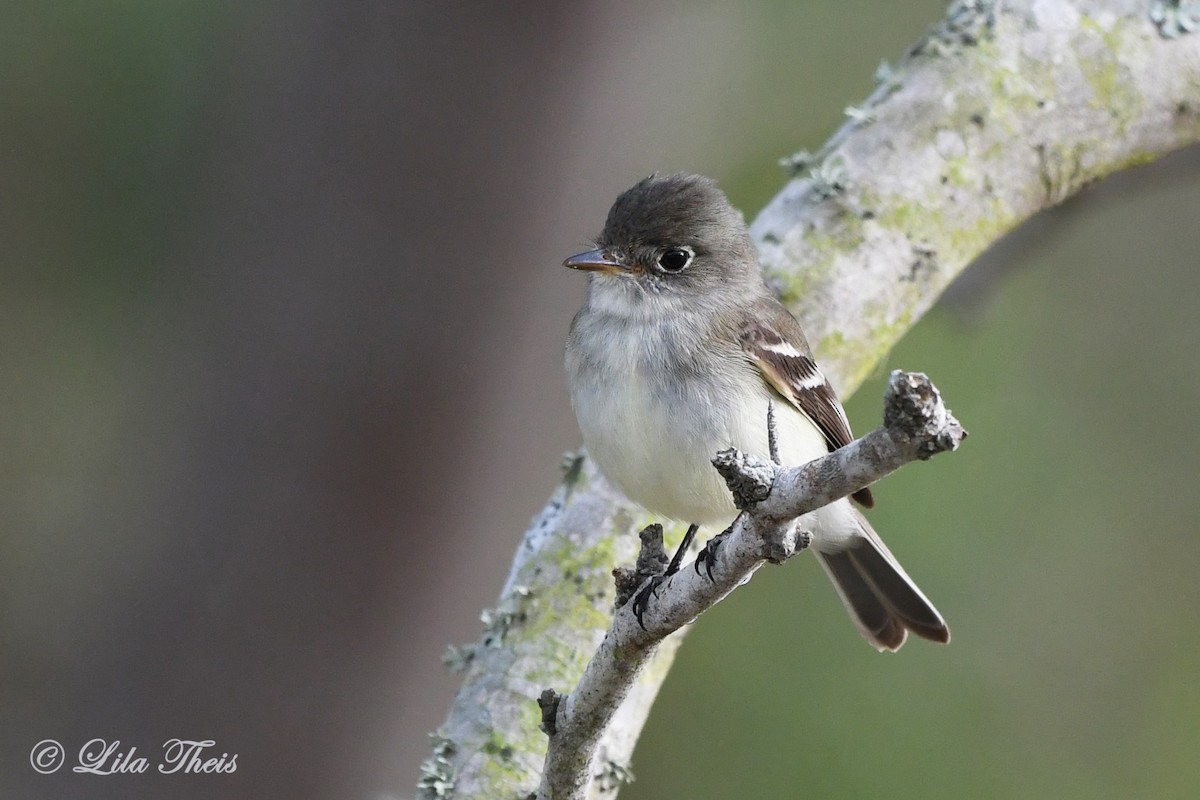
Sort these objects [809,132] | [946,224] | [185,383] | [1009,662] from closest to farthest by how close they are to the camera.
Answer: [946,224] → [185,383] → [1009,662] → [809,132]

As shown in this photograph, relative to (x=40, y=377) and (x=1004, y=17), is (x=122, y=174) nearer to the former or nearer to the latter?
(x=40, y=377)

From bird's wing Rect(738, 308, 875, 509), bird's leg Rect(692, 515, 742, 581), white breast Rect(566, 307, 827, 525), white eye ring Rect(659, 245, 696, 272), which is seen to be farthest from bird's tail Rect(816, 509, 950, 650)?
bird's leg Rect(692, 515, 742, 581)

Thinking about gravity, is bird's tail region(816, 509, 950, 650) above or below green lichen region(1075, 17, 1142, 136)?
below

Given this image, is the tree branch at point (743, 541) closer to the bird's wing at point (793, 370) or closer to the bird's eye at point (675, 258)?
the bird's wing at point (793, 370)

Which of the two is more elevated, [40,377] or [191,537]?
[40,377]

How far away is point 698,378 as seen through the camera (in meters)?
3.36

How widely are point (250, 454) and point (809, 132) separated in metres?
A: 4.01

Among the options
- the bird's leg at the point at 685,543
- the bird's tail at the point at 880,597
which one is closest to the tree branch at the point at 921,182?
the bird's leg at the point at 685,543

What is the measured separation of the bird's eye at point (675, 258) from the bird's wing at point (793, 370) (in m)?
0.35

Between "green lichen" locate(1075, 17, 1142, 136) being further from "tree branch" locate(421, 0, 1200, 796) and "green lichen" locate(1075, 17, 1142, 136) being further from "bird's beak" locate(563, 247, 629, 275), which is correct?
"bird's beak" locate(563, 247, 629, 275)

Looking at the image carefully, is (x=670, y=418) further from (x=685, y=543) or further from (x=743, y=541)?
(x=743, y=541)

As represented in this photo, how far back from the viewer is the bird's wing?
11.6 ft

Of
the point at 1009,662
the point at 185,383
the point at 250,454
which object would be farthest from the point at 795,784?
the point at 185,383

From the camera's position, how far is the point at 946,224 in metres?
4.09
